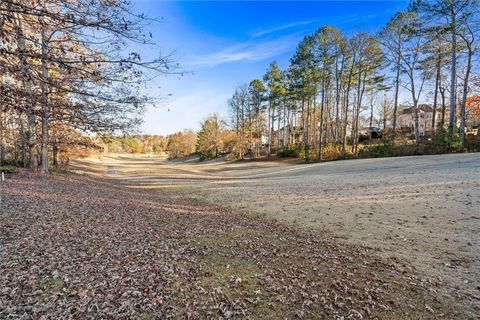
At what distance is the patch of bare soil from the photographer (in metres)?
3.28

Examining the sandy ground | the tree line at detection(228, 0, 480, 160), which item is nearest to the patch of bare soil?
the sandy ground

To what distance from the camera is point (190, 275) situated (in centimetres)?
→ 420

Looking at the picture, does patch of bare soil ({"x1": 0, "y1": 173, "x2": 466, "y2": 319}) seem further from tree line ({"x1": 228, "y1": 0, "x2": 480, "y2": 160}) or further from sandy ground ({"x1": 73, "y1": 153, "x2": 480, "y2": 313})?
tree line ({"x1": 228, "y1": 0, "x2": 480, "y2": 160})

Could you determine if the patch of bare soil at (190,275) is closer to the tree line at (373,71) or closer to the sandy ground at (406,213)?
the sandy ground at (406,213)

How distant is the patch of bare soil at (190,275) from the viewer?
10.8 feet

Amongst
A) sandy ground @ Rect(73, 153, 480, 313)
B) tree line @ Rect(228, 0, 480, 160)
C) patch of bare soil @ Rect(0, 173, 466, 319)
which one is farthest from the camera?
tree line @ Rect(228, 0, 480, 160)

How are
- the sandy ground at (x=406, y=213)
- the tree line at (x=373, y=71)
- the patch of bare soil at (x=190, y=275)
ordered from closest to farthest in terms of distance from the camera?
the patch of bare soil at (x=190, y=275) < the sandy ground at (x=406, y=213) < the tree line at (x=373, y=71)

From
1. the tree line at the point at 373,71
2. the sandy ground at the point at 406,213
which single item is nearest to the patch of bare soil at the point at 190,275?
the sandy ground at the point at 406,213

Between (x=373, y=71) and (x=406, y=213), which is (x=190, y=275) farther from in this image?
(x=373, y=71)

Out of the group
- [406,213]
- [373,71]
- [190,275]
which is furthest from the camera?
[373,71]

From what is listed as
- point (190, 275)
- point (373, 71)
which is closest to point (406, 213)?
point (190, 275)

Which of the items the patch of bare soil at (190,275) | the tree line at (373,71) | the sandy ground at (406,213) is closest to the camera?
the patch of bare soil at (190,275)

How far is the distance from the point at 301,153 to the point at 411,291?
2947 cm

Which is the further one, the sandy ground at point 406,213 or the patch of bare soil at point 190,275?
the sandy ground at point 406,213
